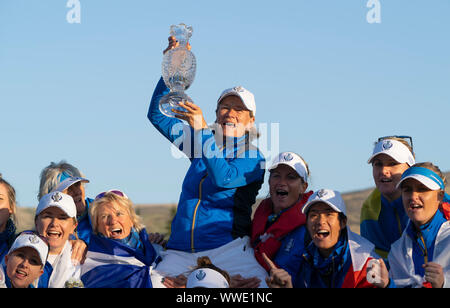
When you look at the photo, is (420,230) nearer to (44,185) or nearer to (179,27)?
(179,27)

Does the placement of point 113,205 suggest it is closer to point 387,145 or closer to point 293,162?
point 293,162

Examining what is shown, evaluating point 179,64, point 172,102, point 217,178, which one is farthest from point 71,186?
point 217,178

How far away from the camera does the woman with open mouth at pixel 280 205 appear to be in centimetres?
734

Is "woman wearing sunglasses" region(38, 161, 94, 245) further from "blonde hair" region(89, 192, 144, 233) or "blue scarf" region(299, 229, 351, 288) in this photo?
"blue scarf" region(299, 229, 351, 288)

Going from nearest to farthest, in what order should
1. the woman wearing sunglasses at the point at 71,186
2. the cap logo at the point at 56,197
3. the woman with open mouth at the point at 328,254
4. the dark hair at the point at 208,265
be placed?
1. the woman with open mouth at the point at 328,254
2. the dark hair at the point at 208,265
3. the cap logo at the point at 56,197
4. the woman wearing sunglasses at the point at 71,186

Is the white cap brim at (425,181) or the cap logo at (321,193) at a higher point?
the white cap brim at (425,181)

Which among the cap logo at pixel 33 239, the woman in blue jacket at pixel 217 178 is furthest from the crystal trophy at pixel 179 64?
the cap logo at pixel 33 239

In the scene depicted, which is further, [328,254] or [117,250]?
[117,250]

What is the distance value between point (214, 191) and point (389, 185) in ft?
6.58

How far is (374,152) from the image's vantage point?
7859 mm

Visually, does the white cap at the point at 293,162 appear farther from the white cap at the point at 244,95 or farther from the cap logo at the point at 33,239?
the cap logo at the point at 33,239

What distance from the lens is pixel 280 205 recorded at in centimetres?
761

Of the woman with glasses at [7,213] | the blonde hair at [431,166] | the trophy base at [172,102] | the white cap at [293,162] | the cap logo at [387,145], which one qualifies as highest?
the trophy base at [172,102]
